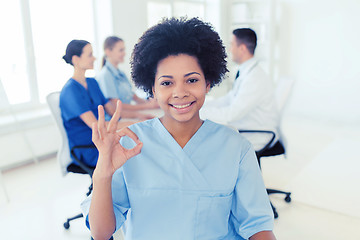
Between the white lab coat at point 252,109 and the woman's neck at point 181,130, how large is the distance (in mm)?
1111

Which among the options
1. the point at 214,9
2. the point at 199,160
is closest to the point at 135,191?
the point at 199,160

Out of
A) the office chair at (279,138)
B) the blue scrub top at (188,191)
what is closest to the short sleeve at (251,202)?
the blue scrub top at (188,191)

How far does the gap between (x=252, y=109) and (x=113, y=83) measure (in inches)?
47.1

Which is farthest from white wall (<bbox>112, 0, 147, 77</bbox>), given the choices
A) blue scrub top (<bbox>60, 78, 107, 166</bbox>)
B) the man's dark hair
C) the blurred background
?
blue scrub top (<bbox>60, 78, 107, 166</bbox>)

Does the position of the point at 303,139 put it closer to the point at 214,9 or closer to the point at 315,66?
the point at 315,66

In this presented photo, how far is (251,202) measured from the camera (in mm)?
1000

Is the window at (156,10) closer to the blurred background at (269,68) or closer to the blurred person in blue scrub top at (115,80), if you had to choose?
the blurred background at (269,68)

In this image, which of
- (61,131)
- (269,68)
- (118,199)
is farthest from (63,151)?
(269,68)

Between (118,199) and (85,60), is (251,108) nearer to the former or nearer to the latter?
(85,60)

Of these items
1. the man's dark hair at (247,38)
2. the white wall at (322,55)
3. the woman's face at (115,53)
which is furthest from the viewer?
the white wall at (322,55)

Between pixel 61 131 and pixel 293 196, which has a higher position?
pixel 61 131

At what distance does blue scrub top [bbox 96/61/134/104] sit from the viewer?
276cm

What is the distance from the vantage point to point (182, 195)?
973mm

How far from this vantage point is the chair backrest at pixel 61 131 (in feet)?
6.49
